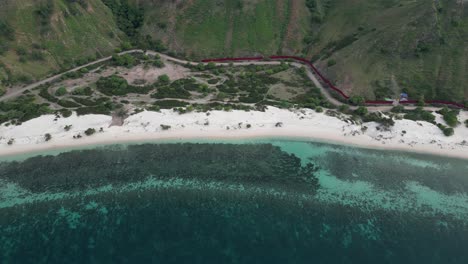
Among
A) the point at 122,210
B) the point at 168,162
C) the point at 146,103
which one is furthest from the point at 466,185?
the point at 146,103

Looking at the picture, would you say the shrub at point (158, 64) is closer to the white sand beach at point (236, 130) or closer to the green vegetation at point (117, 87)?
the green vegetation at point (117, 87)

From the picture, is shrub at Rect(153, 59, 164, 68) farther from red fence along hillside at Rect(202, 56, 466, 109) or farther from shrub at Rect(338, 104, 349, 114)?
shrub at Rect(338, 104, 349, 114)

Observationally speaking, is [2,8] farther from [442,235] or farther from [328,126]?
[442,235]

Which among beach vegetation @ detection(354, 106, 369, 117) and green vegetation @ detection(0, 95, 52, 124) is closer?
green vegetation @ detection(0, 95, 52, 124)

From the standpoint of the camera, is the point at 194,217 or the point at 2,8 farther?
the point at 2,8

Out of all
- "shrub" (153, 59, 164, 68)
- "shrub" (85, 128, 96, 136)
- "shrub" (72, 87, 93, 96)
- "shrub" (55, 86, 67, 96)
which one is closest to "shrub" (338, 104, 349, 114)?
"shrub" (153, 59, 164, 68)
